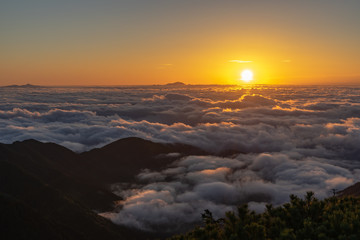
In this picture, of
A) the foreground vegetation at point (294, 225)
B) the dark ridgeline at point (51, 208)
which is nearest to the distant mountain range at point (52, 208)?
the dark ridgeline at point (51, 208)

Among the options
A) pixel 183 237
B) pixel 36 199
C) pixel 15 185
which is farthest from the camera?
pixel 15 185

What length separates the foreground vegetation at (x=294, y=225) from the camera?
1211 inches

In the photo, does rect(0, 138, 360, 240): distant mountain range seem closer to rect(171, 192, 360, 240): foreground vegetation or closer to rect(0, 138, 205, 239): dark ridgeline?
rect(0, 138, 205, 239): dark ridgeline

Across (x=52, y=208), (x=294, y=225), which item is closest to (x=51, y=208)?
(x=52, y=208)

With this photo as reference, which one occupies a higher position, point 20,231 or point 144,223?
point 20,231

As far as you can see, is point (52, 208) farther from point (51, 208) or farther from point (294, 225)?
point (294, 225)

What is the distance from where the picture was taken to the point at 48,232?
11588 cm

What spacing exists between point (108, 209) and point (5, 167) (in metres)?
66.7

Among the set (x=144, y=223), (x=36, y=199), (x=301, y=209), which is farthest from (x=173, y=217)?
(x=301, y=209)

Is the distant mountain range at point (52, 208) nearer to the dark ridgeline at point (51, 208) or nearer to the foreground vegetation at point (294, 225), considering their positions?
the dark ridgeline at point (51, 208)

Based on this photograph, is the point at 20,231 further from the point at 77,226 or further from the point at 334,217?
the point at 334,217

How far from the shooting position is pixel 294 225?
3834 centimetres

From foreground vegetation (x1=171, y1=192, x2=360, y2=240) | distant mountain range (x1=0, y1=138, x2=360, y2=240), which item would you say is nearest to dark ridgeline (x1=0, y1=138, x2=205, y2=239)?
distant mountain range (x1=0, y1=138, x2=360, y2=240)

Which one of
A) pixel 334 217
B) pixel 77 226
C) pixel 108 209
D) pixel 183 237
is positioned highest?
pixel 334 217
